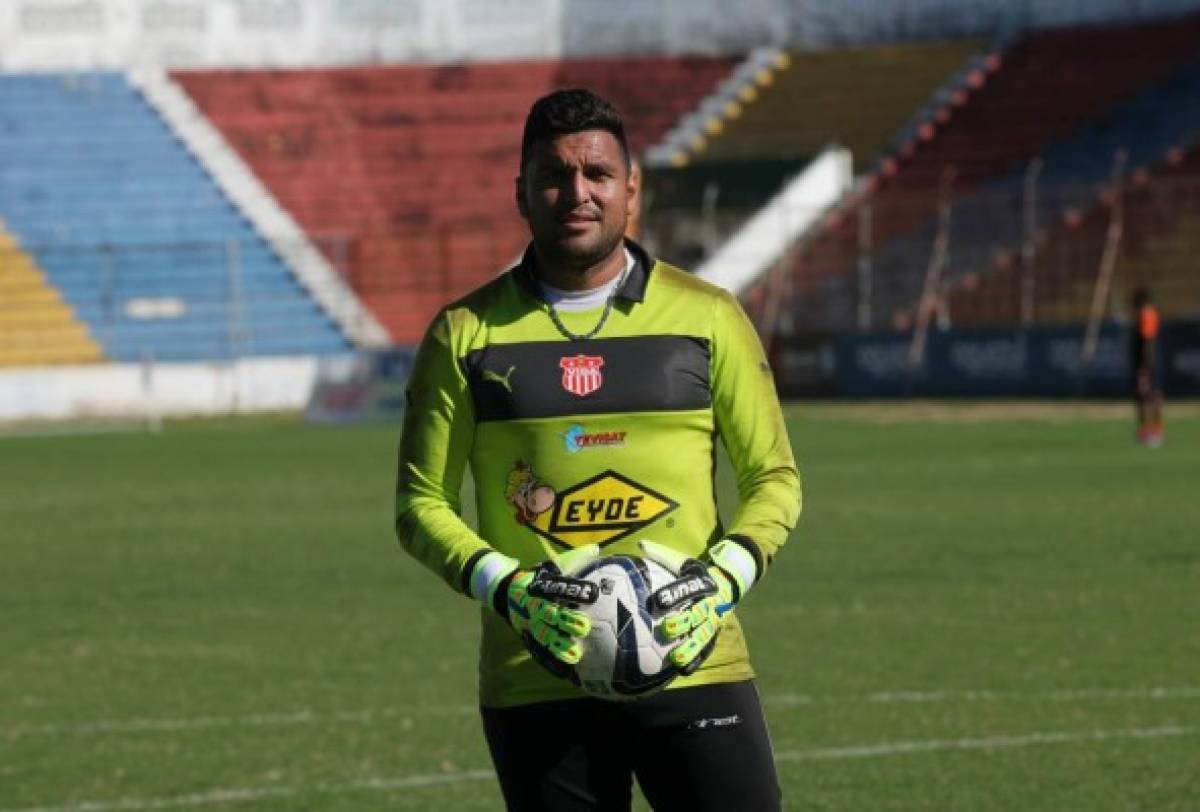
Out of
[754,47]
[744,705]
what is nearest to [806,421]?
[754,47]

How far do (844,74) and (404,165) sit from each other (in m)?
9.30

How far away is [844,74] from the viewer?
174 ft

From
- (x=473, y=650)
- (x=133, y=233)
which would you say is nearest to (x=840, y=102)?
(x=133, y=233)

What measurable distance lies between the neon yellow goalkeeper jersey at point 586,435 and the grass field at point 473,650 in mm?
4027

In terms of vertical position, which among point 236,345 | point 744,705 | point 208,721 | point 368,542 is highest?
point 744,705

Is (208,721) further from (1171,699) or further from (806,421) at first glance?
(806,421)

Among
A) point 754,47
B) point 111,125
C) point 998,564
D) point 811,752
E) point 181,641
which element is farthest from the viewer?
point 754,47

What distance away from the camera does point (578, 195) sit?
475 centimetres

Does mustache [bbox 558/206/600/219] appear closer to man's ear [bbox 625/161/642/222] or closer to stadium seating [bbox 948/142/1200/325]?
man's ear [bbox 625/161/642/222]

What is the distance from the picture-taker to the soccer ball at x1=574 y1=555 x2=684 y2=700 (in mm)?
4562

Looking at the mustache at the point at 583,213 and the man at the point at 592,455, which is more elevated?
the mustache at the point at 583,213

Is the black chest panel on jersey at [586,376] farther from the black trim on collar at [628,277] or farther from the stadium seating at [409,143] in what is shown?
the stadium seating at [409,143]

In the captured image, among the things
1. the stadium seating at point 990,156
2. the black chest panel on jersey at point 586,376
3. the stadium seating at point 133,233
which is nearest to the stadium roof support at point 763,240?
the stadium seating at point 990,156

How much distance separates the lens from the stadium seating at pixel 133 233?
4625 centimetres
